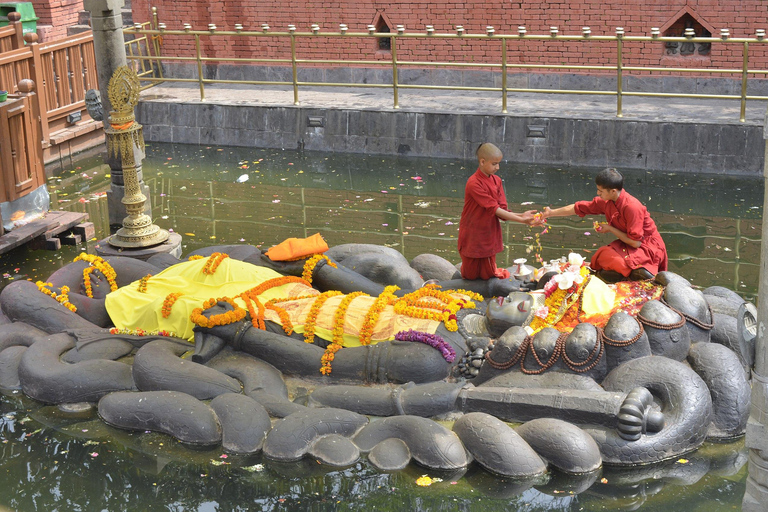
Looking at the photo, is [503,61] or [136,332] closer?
[136,332]

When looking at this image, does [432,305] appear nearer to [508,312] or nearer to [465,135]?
[508,312]

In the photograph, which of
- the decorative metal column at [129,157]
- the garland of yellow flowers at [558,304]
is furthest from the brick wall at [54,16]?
the garland of yellow flowers at [558,304]

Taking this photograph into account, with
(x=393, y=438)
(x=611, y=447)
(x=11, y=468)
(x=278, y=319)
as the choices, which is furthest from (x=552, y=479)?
(x=11, y=468)

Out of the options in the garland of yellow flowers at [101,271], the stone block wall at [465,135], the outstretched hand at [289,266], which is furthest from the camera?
the stone block wall at [465,135]

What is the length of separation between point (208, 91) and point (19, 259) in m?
5.42

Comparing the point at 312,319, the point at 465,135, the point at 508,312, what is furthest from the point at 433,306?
the point at 465,135

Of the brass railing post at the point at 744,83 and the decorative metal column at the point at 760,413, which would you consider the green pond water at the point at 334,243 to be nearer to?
the brass railing post at the point at 744,83

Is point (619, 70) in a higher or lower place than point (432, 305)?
higher

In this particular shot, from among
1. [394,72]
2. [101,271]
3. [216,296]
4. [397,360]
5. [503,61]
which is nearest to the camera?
[397,360]

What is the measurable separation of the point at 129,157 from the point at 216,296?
2408 millimetres

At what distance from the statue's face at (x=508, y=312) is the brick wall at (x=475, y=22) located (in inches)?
289

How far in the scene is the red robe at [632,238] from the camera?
6418 millimetres

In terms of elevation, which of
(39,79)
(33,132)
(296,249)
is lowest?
(296,249)

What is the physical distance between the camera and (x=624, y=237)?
6.47 metres
